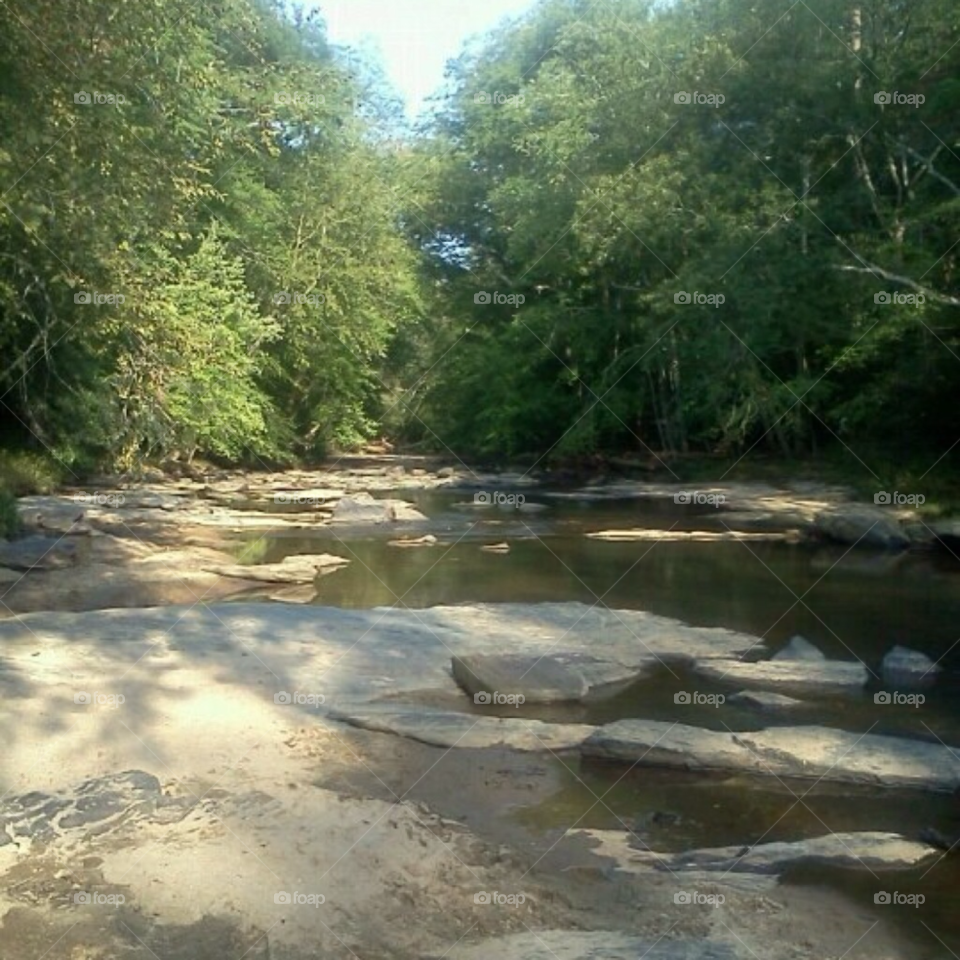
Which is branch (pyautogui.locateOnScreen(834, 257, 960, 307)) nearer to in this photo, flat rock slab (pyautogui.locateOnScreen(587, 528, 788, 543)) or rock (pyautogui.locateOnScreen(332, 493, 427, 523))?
flat rock slab (pyautogui.locateOnScreen(587, 528, 788, 543))

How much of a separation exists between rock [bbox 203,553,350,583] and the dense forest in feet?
12.3

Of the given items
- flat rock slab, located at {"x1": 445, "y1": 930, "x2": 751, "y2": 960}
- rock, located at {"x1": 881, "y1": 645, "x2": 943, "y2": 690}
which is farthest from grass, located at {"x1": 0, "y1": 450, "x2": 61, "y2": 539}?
flat rock slab, located at {"x1": 445, "y1": 930, "x2": 751, "y2": 960}

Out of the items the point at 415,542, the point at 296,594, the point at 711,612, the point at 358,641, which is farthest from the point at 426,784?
the point at 415,542

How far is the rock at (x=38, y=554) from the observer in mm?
14961

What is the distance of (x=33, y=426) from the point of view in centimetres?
2428

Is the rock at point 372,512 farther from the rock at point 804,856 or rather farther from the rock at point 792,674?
the rock at point 804,856

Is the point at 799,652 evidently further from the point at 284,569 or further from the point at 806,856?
the point at 284,569

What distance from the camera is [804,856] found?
636 centimetres

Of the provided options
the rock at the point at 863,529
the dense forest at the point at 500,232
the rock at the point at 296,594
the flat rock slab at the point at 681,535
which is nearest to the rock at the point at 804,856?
the rock at the point at 296,594

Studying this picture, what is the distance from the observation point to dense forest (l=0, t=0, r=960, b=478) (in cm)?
1542

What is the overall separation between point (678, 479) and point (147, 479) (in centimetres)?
1387

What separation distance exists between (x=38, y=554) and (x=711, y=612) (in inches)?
340

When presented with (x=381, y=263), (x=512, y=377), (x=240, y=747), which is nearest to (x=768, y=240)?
(x=512, y=377)

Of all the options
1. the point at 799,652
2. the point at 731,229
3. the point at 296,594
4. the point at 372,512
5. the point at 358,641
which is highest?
the point at 731,229
